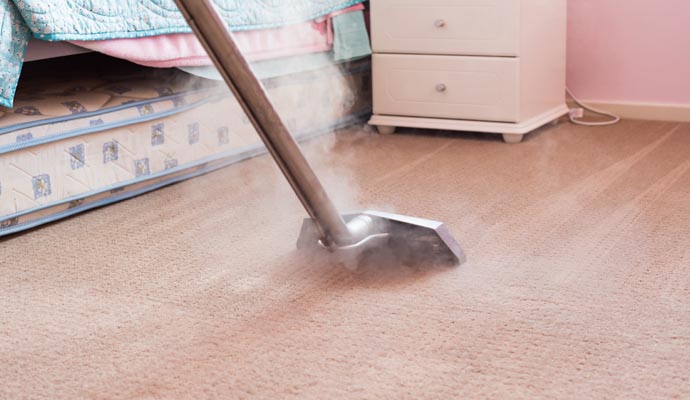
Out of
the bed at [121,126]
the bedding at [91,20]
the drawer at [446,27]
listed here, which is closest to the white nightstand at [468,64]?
the drawer at [446,27]

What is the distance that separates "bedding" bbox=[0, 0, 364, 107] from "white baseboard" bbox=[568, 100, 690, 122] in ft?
3.44

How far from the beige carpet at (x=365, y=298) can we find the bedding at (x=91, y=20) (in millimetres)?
331

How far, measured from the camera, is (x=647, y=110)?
2.37 meters

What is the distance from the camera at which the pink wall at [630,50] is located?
7.58 feet

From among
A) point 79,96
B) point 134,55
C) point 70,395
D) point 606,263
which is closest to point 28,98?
point 79,96

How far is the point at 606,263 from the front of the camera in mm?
1229

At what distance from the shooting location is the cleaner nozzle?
1225 mm

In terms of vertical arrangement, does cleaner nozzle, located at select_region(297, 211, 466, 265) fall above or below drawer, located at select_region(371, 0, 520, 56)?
below

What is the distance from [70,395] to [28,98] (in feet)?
2.90

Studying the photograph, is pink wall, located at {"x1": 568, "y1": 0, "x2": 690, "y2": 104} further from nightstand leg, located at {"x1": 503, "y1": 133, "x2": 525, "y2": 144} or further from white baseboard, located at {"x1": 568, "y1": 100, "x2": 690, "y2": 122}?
nightstand leg, located at {"x1": 503, "y1": 133, "x2": 525, "y2": 144}

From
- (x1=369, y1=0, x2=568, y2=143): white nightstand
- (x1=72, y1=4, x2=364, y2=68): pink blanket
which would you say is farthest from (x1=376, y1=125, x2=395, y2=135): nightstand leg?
(x1=72, y1=4, x2=364, y2=68): pink blanket

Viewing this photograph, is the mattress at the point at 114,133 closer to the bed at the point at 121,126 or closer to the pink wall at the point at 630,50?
the bed at the point at 121,126

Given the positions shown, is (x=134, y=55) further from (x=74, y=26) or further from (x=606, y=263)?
(x=606, y=263)

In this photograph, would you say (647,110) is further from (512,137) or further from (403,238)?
(403,238)
